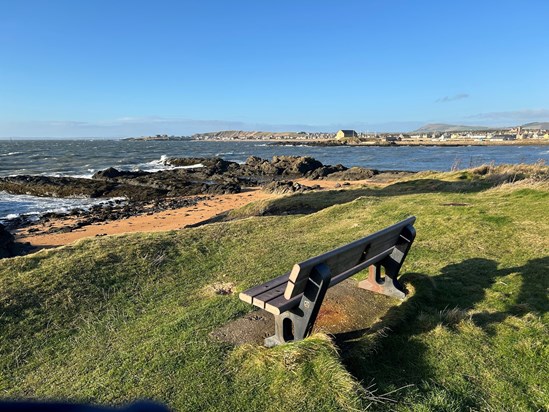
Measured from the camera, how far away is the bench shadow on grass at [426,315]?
11.1 feet

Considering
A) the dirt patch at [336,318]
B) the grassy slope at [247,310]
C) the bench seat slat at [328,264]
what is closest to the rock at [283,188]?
the grassy slope at [247,310]

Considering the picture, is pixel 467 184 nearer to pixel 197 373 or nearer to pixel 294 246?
pixel 294 246

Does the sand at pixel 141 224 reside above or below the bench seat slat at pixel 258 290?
below

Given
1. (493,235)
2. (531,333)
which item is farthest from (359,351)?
(493,235)

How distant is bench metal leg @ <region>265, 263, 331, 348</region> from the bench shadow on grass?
0.40 m

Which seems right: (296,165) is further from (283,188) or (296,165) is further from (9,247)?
(9,247)

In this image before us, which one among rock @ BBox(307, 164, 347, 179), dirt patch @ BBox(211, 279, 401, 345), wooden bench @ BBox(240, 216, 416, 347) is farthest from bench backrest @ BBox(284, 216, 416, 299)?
rock @ BBox(307, 164, 347, 179)

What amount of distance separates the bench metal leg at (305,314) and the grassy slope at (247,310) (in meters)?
0.18

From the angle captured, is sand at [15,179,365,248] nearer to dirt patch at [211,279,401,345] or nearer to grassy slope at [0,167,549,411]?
grassy slope at [0,167,549,411]

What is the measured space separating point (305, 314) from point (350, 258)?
757 millimetres

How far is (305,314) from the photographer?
11.9 feet

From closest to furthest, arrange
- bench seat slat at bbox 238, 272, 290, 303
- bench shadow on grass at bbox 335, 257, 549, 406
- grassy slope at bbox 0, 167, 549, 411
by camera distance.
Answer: grassy slope at bbox 0, 167, 549, 411
bench shadow on grass at bbox 335, 257, 549, 406
bench seat slat at bbox 238, 272, 290, 303

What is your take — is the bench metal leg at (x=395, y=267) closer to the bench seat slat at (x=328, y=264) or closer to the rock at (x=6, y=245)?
the bench seat slat at (x=328, y=264)

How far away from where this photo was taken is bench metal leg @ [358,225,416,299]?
492 centimetres
